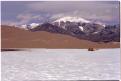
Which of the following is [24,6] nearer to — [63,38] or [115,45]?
[63,38]

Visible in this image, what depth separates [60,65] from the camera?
388cm

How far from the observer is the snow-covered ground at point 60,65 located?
125 inches

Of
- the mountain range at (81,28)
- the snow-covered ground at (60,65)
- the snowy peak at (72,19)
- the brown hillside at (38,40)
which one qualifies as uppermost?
the snowy peak at (72,19)

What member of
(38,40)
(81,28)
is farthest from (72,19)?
(38,40)

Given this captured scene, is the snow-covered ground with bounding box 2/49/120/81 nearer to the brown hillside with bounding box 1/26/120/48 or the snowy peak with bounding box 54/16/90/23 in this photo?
the brown hillside with bounding box 1/26/120/48

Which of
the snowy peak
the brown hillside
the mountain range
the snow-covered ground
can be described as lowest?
the snow-covered ground

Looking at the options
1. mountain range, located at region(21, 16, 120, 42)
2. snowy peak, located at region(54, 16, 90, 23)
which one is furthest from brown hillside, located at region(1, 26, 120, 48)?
snowy peak, located at region(54, 16, 90, 23)

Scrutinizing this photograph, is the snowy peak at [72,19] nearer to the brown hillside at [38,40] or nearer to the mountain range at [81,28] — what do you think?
the mountain range at [81,28]

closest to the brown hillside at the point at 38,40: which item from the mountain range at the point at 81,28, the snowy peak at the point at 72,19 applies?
the mountain range at the point at 81,28

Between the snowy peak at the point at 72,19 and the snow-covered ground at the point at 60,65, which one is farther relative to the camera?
the snowy peak at the point at 72,19

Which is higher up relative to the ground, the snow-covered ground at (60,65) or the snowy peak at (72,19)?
the snowy peak at (72,19)

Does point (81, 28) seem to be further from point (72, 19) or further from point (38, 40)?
point (38, 40)

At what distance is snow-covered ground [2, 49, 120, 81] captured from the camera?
318 centimetres

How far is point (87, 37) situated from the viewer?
4.19 m
